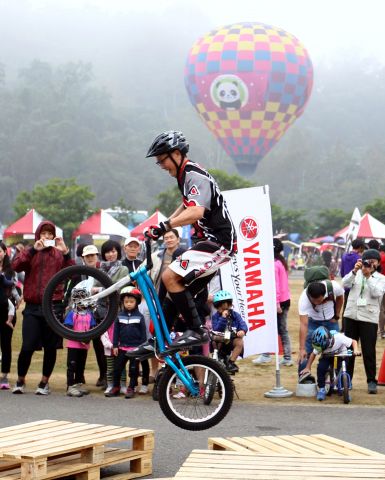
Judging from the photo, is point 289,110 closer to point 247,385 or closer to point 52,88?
point 247,385

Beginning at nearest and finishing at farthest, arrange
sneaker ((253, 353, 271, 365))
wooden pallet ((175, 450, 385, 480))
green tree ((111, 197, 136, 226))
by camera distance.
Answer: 1. wooden pallet ((175, 450, 385, 480))
2. sneaker ((253, 353, 271, 365))
3. green tree ((111, 197, 136, 226))

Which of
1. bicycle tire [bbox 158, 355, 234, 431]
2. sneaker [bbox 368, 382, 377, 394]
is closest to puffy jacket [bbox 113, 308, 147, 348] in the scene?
sneaker [bbox 368, 382, 377, 394]

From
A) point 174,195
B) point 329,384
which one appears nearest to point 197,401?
point 329,384

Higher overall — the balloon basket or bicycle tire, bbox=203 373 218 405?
bicycle tire, bbox=203 373 218 405

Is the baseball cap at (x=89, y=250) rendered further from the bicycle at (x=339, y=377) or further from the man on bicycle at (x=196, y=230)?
the bicycle at (x=339, y=377)

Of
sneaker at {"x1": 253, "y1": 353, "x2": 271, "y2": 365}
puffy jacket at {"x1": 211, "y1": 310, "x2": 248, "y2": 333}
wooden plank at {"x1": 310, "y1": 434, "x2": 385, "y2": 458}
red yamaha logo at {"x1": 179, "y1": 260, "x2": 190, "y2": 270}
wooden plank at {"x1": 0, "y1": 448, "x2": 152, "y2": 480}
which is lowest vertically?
wooden plank at {"x1": 0, "y1": 448, "x2": 152, "y2": 480}

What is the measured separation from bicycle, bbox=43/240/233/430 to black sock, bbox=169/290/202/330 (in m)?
0.17

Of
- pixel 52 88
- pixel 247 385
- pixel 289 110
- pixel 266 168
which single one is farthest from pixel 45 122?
pixel 247 385

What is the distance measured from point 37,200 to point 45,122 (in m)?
73.3

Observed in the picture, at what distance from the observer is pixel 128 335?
39.7ft

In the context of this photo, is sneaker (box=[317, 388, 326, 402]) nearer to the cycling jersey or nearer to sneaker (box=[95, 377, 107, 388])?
sneaker (box=[95, 377, 107, 388])

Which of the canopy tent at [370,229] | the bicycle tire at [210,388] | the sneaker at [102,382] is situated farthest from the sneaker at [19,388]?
the canopy tent at [370,229]

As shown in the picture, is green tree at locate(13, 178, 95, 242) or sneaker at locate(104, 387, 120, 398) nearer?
sneaker at locate(104, 387, 120, 398)

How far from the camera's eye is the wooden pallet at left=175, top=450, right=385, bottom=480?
254 inches
